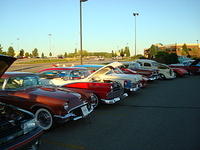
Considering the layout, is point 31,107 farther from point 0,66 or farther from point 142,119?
point 142,119

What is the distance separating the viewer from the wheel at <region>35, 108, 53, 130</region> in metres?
4.85

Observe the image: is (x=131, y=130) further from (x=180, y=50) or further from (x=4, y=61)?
(x=180, y=50)

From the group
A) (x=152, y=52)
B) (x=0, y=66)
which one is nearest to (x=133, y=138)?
(x=0, y=66)

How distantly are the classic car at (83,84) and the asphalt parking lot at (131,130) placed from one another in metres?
0.50

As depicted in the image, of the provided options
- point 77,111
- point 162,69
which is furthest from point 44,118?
point 162,69

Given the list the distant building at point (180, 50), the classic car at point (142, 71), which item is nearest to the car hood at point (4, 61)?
the classic car at point (142, 71)

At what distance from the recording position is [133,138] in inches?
177

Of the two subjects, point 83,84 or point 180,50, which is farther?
point 180,50

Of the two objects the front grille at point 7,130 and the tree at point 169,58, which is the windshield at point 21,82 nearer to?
the front grille at point 7,130

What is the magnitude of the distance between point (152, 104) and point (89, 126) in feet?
11.6

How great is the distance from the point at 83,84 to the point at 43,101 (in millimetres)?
2768

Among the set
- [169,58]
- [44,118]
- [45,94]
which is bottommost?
[44,118]

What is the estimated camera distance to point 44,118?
4961 mm

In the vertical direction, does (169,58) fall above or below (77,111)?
above
